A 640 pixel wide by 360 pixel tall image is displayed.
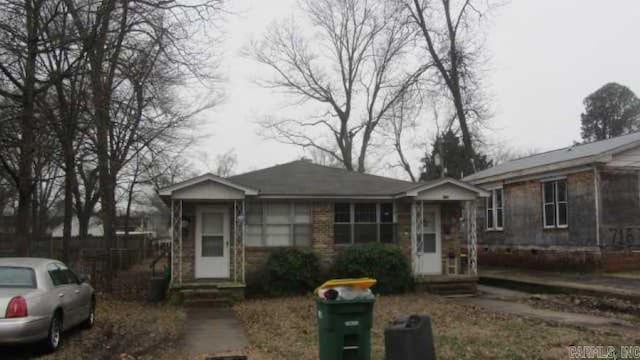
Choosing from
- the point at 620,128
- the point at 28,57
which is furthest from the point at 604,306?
the point at 620,128

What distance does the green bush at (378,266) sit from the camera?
17.8 metres

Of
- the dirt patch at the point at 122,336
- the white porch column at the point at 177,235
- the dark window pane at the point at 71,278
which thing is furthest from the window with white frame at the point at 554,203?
the dark window pane at the point at 71,278

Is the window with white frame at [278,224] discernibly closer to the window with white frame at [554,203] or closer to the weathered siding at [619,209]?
the window with white frame at [554,203]

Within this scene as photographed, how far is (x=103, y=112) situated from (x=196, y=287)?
5.02 metres

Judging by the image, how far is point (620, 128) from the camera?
56.6m

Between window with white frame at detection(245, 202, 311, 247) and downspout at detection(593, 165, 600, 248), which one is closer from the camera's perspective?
window with white frame at detection(245, 202, 311, 247)

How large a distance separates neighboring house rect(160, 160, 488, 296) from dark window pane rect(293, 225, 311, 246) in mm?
29

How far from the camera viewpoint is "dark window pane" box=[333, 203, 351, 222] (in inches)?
757

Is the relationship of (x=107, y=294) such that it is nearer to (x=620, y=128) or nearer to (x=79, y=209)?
(x=79, y=209)

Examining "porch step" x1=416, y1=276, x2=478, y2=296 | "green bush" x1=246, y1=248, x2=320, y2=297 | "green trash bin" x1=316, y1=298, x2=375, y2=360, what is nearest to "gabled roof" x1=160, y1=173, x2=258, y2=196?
"green bush" x1=246, y1=248, x2=320, y2=297

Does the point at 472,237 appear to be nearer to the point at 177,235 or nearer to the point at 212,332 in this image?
the point at 177,235

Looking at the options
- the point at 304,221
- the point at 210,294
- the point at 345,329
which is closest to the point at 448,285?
the point at 304,221

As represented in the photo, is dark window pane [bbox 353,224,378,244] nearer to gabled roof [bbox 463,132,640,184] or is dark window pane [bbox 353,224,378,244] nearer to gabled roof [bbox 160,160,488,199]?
gabled roof [bbox 160,160,488,199]

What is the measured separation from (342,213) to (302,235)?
1369 millimetres
